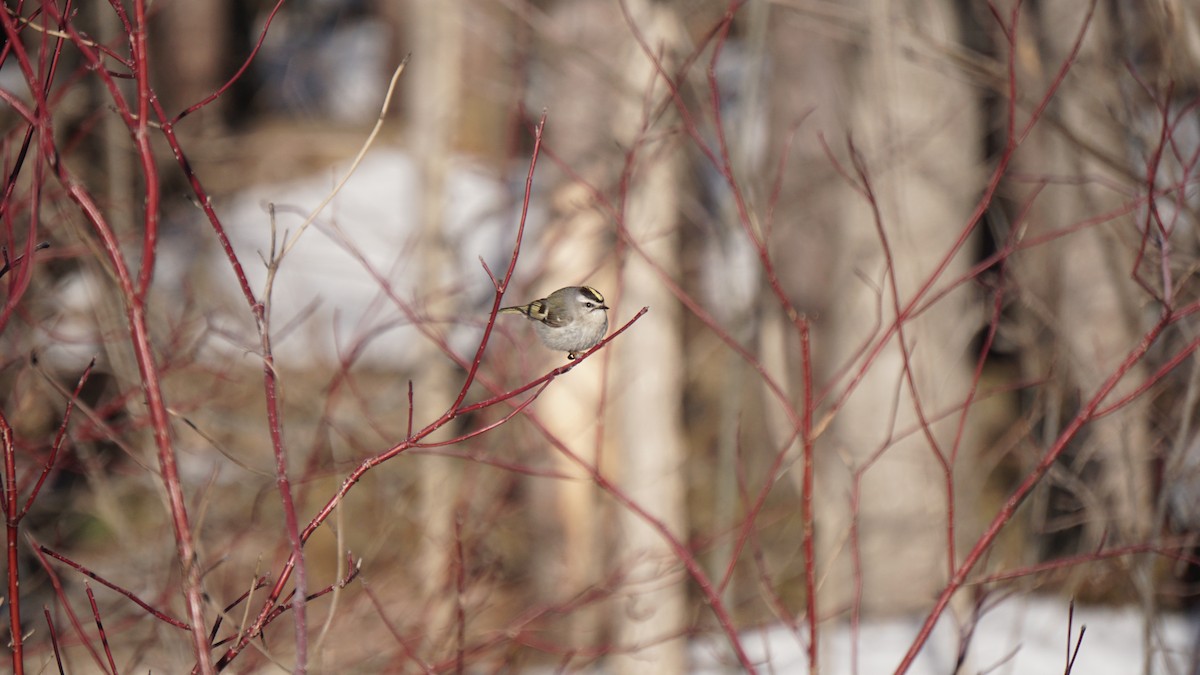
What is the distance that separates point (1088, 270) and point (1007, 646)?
2891 mm

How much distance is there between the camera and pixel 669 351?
22.3 ft

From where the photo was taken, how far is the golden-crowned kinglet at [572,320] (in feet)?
11.3

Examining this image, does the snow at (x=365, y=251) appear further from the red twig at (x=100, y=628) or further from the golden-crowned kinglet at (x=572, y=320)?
the red twig at (x=100, y=628)

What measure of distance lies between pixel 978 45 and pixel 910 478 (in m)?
4.19

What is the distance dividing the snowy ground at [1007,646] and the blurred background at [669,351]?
0.07 m

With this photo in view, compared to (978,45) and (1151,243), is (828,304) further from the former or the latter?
(1151,243)

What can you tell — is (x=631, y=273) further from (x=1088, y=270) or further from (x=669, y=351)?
(x=1088, y=270)

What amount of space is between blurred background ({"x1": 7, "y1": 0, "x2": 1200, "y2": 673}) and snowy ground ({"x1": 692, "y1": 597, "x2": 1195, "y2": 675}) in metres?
0.07

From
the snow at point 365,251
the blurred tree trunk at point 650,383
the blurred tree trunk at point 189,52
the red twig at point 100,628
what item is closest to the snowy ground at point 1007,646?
the blurred tree trunk at point 650,383

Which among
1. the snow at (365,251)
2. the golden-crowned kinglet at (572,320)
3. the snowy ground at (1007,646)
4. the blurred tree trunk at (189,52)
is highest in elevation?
the blurred tree trunk at (189,52)

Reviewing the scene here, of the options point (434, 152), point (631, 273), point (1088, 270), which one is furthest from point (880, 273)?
point (434, 152)

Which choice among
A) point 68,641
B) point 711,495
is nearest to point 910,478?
point 711,495

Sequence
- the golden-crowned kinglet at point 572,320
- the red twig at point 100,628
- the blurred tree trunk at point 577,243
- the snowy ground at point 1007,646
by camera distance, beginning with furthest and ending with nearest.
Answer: the blurred tree trunk at point 577,243 < the snowy ground at point 1007,646 < the golden-crowned kinglet at point 572,320 < the red twig at point 100,628

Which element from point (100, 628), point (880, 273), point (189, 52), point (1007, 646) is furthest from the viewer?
point (189, 52)
